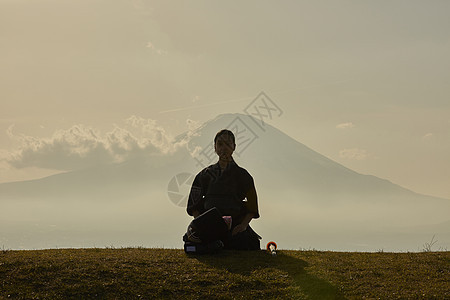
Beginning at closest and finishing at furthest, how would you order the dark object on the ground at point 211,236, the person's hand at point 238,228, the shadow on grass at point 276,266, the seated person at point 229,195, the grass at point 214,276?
the grass at point 214,276 → the shadow on grass at point 276,266 → the dark object on the ground at point 211,236 → the person's hand at point 238,228 → the seated person at point 229,195

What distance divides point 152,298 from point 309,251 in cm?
505

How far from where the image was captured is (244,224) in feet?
34.8

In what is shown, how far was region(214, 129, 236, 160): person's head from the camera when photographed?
1078cm

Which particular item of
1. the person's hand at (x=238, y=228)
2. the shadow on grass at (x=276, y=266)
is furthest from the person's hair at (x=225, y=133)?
the shadow on grass at (x=276, y=266)

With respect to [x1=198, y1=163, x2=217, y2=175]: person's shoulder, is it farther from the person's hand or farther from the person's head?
the person's hand

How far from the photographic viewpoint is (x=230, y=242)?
10555 millimetres

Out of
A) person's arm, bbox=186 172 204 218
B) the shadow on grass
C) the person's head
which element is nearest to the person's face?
the person's head

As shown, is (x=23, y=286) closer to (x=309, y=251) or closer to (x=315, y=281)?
(x=315, y=281)

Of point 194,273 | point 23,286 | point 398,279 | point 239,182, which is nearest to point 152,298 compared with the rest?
point 194,273

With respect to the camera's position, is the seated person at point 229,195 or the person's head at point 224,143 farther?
the person's head at point 224,143

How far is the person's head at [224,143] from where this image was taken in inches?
424

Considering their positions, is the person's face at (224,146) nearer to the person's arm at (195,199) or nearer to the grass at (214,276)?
the person's arm at (195,199)

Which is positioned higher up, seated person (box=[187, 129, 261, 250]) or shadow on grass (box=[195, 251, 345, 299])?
seated person (box=[187, 129, 261, 250])

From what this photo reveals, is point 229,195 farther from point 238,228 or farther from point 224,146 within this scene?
point 224,146
